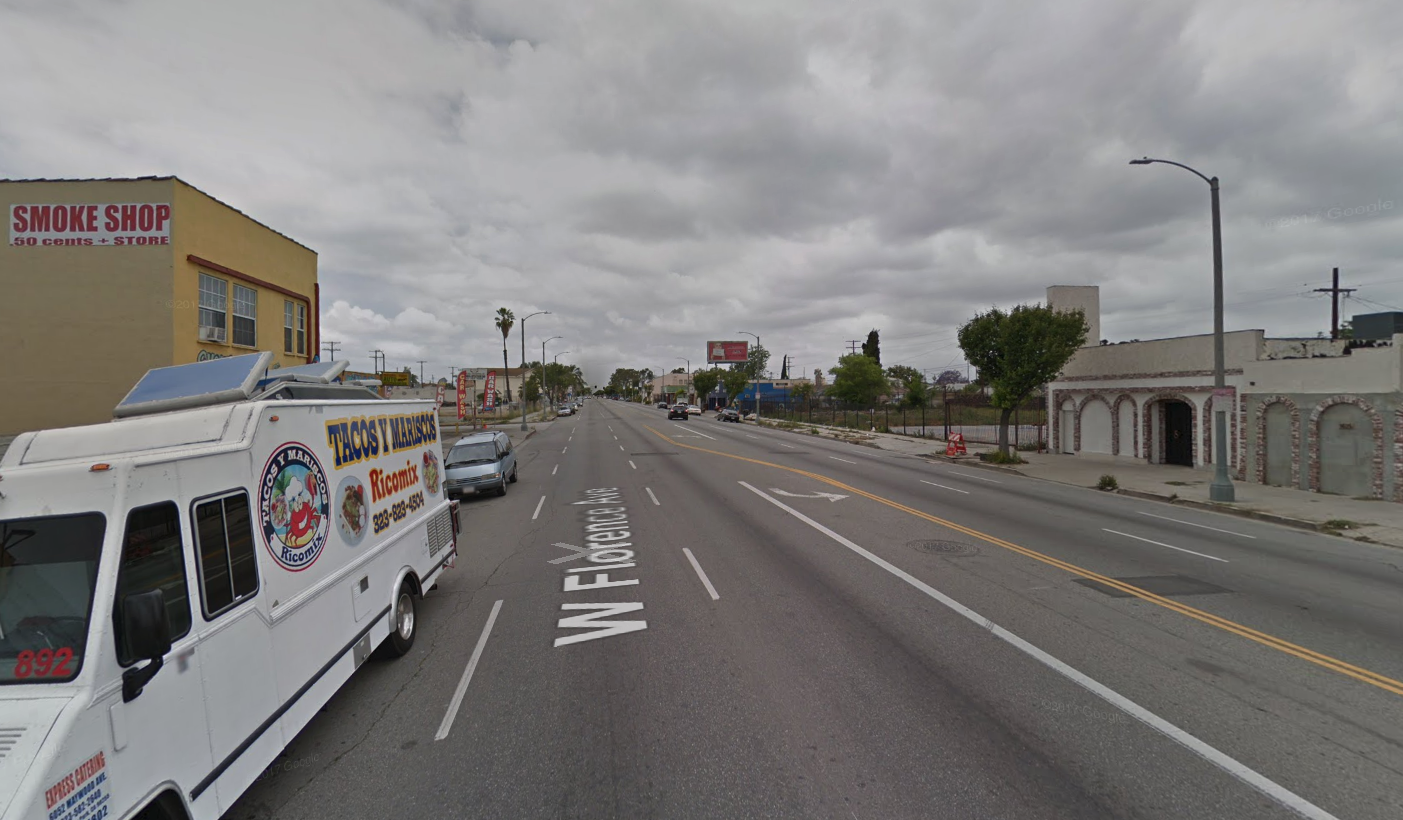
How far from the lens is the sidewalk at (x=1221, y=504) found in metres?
13.0

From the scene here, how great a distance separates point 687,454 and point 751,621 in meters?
20.8

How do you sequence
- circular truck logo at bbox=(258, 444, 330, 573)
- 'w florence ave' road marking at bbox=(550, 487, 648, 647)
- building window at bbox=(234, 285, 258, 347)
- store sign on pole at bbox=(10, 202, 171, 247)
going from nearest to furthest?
circular truck logo at bbox=(258, 444, 330, 573)
'w florence ave' road marking at bbox=(550, 487, 648, 647)
store sign on pole at bbox=(10, 202, 171, 247)
building window at bbox=(234, 285, 258, 347)

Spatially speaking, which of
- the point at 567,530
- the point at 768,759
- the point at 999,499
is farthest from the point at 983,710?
the point at 999,499

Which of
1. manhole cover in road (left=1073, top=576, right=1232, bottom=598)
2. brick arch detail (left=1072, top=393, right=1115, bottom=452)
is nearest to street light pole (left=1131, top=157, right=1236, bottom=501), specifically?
manhole cover in road (left=1073, top=576, right=1232, bottom=598)

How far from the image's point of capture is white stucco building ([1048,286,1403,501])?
16.0m

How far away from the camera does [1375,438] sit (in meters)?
16.0

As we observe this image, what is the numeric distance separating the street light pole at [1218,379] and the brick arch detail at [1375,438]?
3.34m

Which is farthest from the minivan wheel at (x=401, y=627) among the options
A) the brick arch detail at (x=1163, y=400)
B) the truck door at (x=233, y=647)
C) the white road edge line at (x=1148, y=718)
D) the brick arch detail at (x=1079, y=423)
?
the brick arch detail at (x=1079, y=423)

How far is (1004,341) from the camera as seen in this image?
2475 centimetres

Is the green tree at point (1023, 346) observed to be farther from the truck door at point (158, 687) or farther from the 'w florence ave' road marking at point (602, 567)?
the truck door at point (158, 687)

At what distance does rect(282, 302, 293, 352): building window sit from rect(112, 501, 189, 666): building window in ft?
67.6

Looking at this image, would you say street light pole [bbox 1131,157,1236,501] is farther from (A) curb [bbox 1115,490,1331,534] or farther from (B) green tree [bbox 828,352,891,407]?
(B) green tree [bbox 828,352,891,407]

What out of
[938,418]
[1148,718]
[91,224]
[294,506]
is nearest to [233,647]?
[294,506]

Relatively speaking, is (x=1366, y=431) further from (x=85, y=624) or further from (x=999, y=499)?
(x=85, y=624)
